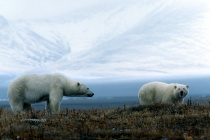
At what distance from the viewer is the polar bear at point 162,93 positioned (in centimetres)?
1461

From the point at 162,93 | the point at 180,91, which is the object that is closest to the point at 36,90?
the point at 162,93

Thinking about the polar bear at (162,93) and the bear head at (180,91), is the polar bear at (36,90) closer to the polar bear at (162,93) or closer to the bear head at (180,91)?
the polar bear at (162,93)

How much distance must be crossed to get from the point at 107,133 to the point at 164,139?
135 cm

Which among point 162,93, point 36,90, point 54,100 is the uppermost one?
point 36,90

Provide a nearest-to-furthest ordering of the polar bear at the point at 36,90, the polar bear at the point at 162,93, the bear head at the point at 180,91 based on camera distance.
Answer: the polar bear at the point at 36,90
the bear head at the point at 180,91
the polar bear at the point at 162,93

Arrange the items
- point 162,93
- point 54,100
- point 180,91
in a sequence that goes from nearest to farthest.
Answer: point 54,100
point 180,91
point 162,93

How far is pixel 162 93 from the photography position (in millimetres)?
15062

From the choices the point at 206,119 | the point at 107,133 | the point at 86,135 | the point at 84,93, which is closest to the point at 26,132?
the point at 86,135

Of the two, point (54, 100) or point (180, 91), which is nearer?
point (54, 100)

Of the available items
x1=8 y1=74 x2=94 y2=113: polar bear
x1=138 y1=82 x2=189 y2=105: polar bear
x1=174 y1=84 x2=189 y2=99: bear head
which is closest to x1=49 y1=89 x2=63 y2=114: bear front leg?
x1=8 y1=74 x2=94 y2=113: polar bear

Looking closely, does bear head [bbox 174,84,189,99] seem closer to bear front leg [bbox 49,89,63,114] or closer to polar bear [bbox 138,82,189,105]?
polar bear [bbox 138,82,189,105]

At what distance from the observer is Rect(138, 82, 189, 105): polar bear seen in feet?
47.9

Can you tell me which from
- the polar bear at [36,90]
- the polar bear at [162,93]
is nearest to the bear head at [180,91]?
the polar bear at [162,93]

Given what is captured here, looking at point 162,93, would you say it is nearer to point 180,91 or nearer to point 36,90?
point 180,91
